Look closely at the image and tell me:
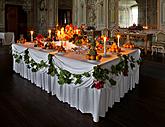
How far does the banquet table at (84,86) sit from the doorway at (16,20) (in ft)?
33.1

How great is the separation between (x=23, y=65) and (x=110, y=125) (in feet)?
10.2

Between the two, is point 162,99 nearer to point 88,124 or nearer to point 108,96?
point 108,96

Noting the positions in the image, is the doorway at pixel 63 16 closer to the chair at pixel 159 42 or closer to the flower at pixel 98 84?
the chair at pixel 159 42

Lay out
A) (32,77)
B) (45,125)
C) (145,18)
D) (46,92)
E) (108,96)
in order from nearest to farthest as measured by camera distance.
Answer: (45,125), (108,96), (46,92), (32,77), (145,18)

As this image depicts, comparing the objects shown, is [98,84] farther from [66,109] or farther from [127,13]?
[127,13]

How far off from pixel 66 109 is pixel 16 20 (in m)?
11.8

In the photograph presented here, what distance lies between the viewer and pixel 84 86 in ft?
11.0

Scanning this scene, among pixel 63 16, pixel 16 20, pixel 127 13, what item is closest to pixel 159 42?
pixel 127 13

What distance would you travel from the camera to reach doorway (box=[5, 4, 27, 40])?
45.8 feet

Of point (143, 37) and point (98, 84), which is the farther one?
point (143, 37)

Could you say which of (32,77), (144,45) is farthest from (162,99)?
(144,45)

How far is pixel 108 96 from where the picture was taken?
3451mm

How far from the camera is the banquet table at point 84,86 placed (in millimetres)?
3242

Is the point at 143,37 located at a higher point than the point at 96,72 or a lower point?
higher
